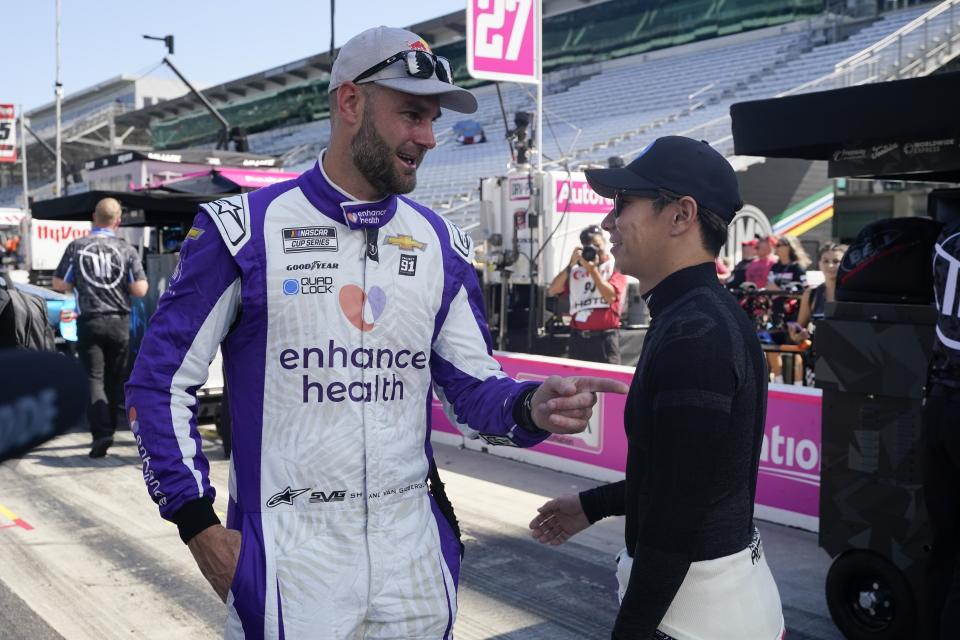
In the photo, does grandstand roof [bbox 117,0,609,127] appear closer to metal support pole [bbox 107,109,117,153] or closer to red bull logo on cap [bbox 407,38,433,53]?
metal support pole [bbox 107,109,117,153]

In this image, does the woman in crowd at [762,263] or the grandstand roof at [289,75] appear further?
the grandstand roof at [289,75]

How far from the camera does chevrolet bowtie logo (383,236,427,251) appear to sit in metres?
2.41

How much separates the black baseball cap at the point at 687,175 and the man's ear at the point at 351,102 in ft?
2.14

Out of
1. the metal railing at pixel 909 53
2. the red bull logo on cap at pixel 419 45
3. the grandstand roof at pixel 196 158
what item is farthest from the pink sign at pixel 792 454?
the metal railing at pixel 909 53

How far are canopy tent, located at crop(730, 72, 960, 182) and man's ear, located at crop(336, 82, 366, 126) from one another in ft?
7.07

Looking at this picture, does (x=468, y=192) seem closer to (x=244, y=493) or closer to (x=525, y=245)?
(x=525, y=245)

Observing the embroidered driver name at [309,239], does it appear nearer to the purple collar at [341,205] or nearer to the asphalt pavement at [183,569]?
the purple collar at [341,205]

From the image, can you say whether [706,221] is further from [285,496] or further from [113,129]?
[113,129]

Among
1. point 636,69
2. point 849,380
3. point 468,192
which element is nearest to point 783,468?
point 849,380

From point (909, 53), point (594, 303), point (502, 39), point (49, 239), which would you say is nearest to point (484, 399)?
point (594, 303)

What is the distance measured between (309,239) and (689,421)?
39.3 inches

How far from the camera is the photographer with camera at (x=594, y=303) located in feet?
31.8

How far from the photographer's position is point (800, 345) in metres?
8.67

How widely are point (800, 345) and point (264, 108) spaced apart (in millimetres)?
43431
